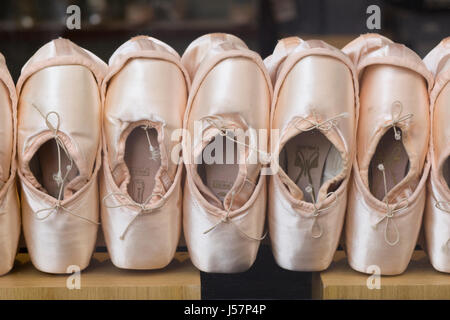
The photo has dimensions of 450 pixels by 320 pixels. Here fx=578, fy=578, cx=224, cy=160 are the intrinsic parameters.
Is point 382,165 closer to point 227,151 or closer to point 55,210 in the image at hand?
point 227,151

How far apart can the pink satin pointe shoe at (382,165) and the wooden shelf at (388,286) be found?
2 cm

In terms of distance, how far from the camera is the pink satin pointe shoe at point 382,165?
926 mm

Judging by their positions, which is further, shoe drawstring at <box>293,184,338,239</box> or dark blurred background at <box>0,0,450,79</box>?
dark blurred background at <box>0,0,450,79</box>

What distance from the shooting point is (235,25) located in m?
1.39

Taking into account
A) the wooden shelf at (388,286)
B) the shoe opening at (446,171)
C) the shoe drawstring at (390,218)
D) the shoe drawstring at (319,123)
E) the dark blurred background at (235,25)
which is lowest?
the wooden shelf at (388,286)

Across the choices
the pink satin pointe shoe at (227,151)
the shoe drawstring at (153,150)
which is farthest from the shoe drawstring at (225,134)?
the shoe drawstring at (153,150)

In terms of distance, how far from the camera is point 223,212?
0.93m

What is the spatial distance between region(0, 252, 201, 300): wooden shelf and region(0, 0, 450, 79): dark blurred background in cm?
39

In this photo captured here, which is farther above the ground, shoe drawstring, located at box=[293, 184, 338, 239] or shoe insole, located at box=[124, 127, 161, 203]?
shoe insole, located at box=[124, 127, 161, 203]

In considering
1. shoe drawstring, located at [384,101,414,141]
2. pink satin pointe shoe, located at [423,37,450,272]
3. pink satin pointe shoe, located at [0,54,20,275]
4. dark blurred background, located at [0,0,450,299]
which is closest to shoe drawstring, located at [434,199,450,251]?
pink satin pointe shoe, located at [423,37,450,272]

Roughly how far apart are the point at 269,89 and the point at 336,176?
182 mm

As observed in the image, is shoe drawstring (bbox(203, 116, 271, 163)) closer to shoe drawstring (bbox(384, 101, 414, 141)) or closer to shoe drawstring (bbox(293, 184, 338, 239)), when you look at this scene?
A: shoe drawstring (bbox(293, 184, 338, 239))

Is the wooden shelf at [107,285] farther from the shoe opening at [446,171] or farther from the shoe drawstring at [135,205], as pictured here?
the shoe opening at [446,171]

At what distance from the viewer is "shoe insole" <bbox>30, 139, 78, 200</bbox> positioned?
0.98 metres
